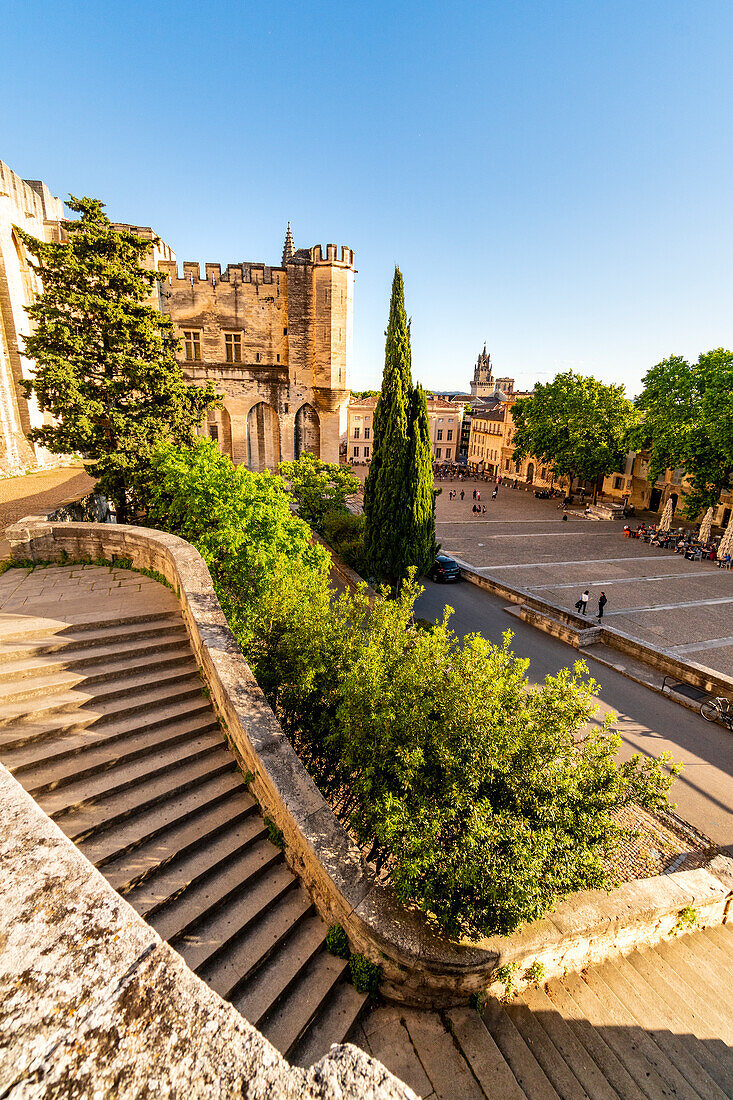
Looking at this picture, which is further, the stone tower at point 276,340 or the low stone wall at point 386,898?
the stone tower at point 276,340

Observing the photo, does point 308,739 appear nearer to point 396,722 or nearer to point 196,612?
point 396,722

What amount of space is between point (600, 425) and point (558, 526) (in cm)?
993

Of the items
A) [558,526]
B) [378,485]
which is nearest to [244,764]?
[378,485]

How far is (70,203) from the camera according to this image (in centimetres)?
1262

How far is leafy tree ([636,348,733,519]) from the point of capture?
28.5 meters

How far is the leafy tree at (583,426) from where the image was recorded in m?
40.3

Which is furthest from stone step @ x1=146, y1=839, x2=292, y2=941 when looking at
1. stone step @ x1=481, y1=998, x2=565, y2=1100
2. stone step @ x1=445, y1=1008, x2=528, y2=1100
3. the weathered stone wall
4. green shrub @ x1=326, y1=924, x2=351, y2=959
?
the weathered stone wall

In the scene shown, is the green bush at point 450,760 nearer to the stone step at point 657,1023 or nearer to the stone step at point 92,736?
the stone step at point 92,736

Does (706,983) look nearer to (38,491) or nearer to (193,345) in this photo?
(38,491)

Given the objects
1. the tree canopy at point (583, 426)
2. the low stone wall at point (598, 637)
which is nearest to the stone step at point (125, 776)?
the low stone wall at point (598, 637)

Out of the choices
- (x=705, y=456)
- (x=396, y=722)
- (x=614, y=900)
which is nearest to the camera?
(x=396, y=722)

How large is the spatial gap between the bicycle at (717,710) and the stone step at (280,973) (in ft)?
42.8

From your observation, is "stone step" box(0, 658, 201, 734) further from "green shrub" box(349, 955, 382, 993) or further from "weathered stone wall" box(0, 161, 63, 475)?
"weathered stone wall" box(0, 161, 63, 475)

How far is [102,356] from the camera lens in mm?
13070
